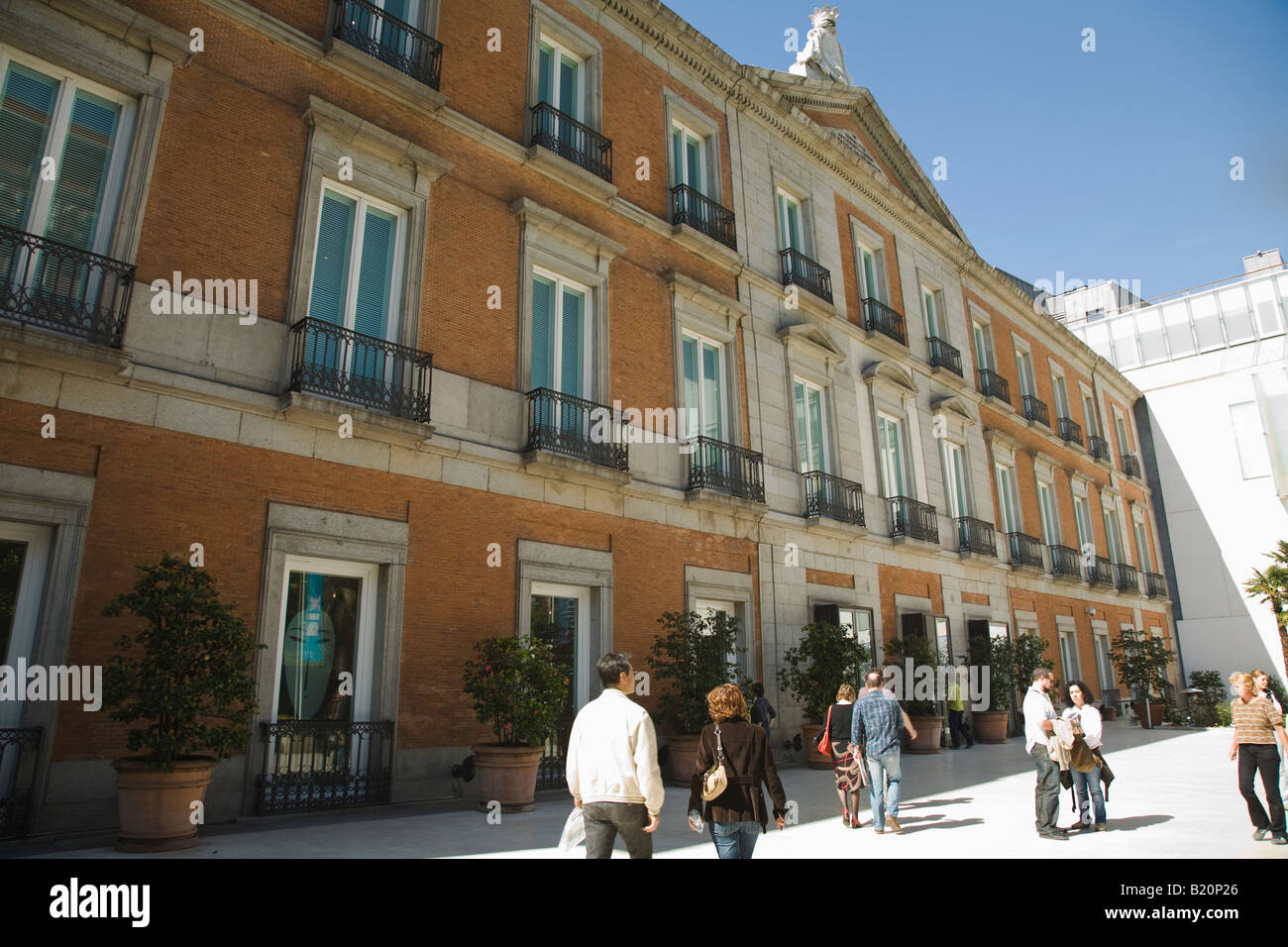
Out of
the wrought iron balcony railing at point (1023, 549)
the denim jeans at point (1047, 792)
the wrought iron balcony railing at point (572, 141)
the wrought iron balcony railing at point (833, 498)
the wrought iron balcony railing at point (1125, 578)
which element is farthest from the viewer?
the wrought iron balcony railing at point (1125, 578)

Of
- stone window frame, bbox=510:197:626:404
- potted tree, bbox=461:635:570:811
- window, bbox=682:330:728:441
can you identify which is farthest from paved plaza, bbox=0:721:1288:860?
window, bbox=682:330:728:441

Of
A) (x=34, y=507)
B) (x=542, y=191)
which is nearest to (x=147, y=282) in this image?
(x=34, y=507)

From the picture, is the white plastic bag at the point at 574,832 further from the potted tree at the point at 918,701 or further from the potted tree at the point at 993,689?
the potted tree at the point at 993,689

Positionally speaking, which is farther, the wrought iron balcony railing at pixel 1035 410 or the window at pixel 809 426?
the wrought iron balcony railing at pixel 1035 410

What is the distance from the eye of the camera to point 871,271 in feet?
71.2

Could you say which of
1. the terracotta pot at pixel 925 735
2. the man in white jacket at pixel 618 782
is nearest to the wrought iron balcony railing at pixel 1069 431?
the terracotta pot at pixel 925 735

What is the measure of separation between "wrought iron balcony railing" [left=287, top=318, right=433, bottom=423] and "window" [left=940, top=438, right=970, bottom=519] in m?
15.5

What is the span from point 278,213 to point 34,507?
4394mm

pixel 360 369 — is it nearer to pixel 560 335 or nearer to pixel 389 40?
pixel 560 335

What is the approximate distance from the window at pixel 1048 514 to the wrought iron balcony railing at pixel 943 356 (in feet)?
21.0

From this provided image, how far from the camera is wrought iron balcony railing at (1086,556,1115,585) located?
28.1 meters

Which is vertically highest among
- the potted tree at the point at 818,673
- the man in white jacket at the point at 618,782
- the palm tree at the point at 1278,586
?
the palm tree at the point at 1278,586

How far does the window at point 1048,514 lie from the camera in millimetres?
26594

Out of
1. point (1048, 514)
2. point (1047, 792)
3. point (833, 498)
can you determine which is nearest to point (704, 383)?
point (833, 498)
